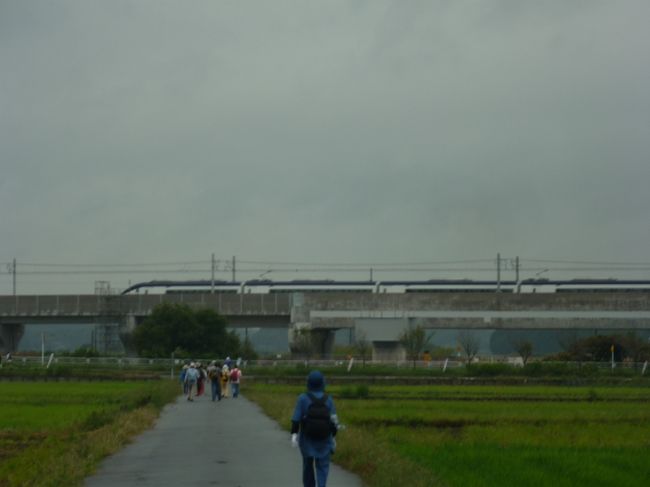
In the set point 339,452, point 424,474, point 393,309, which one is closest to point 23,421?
point 339,452

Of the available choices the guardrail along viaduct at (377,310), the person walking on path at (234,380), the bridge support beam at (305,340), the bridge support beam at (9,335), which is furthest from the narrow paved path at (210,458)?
the bridge support beam at (9,335)

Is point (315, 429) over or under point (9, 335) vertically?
under

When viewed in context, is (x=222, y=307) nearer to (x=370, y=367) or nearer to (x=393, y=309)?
(x=393, y=309)

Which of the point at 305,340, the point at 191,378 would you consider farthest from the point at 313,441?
the point at 305,340

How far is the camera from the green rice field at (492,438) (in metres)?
15.4

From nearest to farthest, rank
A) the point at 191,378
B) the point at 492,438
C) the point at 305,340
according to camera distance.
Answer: the point at 492,438, the point at 191,378, the point at 305,340

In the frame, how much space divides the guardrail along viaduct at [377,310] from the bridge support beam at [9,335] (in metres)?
1.89

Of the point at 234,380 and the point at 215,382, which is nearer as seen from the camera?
the point at 215,382

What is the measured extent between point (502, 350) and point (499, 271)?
7549 cm

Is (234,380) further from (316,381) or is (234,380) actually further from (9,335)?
(9,335)

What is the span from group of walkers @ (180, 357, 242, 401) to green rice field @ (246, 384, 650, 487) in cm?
140

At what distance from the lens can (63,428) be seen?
997 inches

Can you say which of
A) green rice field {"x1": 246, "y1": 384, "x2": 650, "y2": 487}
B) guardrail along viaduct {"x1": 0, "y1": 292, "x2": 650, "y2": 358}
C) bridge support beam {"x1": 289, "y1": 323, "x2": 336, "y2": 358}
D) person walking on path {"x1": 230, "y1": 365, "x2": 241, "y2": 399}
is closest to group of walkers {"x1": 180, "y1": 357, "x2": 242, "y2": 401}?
person walking on path {"x1": 230, "y1": 365, "x2": 241, "y2": 399}

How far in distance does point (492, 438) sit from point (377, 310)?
52.9m
